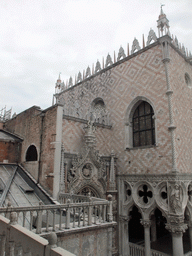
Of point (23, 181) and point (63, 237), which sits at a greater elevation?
point (23, 181)

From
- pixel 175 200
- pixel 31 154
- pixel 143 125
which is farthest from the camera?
pixel 143 125

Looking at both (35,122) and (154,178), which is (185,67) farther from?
(35,122)

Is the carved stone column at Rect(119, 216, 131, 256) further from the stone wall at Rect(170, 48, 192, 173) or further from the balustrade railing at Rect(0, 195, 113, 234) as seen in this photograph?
the balustrade railing at Rect(0, 195, 113, 234)

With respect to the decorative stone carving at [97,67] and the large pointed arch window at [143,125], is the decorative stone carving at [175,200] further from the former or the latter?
the decorative stone carving at [97,67]

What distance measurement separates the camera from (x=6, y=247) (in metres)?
4.12

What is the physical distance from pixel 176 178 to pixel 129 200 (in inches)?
141

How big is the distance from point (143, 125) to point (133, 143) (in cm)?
142

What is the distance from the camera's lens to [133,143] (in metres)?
14.4

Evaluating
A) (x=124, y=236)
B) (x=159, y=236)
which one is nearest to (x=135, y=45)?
(x=124, y=236)

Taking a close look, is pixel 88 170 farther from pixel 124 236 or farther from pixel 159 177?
pixel 124 236

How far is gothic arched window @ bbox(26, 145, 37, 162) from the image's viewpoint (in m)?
11.9

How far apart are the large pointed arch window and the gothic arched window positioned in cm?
659

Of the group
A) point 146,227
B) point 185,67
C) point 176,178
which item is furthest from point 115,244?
point 185,67

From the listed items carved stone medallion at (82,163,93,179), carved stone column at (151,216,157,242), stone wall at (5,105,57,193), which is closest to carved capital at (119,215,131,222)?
carved stone column at (151,216,157,242)
